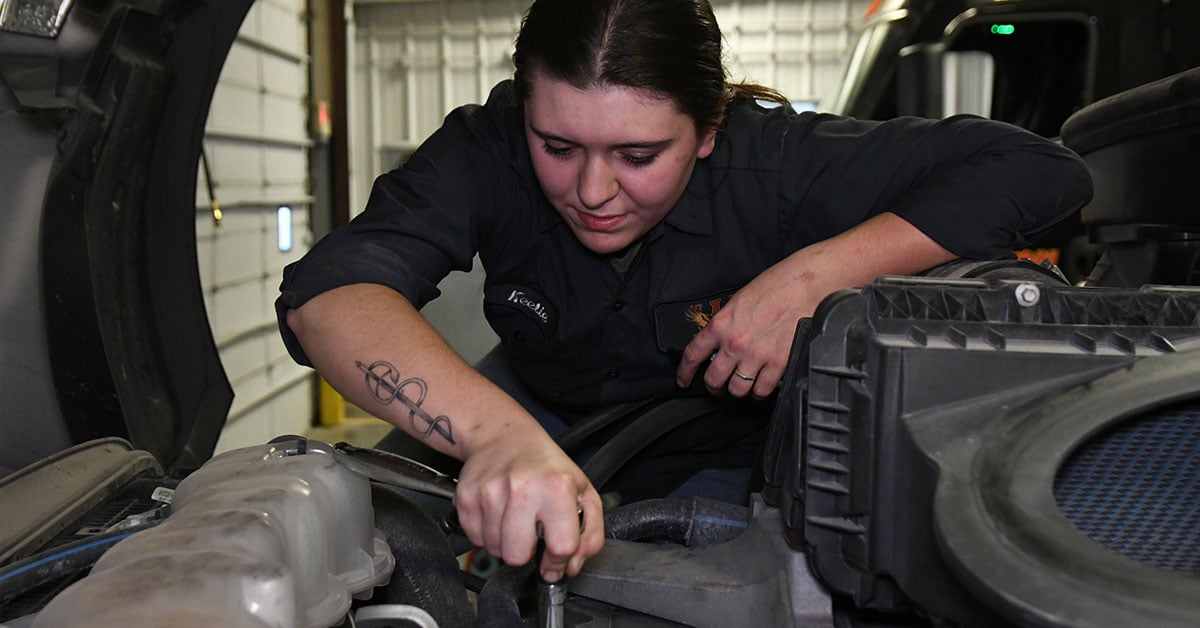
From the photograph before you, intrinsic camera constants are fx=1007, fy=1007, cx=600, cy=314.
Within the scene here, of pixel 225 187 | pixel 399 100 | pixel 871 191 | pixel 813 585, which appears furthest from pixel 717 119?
pixel 399 100

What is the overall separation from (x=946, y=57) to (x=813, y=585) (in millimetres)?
2103

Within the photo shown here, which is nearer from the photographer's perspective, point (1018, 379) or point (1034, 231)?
point (1018, 379)

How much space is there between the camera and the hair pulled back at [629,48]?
1.18 meters

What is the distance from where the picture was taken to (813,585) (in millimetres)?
815

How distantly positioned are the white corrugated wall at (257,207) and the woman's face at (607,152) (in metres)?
3.10

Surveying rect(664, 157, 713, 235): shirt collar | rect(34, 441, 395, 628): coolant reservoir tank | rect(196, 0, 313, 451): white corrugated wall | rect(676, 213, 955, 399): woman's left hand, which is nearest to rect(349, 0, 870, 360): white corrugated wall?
rect(196, 0, 313, 451): white corrugated wall

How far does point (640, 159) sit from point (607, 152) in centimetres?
5

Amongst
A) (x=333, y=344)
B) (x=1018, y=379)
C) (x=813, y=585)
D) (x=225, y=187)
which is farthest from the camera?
(x=225, y=187)

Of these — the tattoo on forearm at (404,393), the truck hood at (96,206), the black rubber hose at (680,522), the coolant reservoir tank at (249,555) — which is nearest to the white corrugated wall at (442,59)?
the truck hood at (96,206)

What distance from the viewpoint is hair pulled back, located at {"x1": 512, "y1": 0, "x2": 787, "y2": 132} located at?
118 centimetres

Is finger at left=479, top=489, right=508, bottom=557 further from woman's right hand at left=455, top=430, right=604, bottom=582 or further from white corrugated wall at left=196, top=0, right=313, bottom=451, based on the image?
white corrugated wall at left=196, top=0, right=313, bottom=451

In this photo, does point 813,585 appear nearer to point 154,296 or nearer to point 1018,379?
point 1018,379

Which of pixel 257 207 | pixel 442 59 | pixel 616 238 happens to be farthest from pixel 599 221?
pixel 442 59

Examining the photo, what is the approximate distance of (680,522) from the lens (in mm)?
1032
